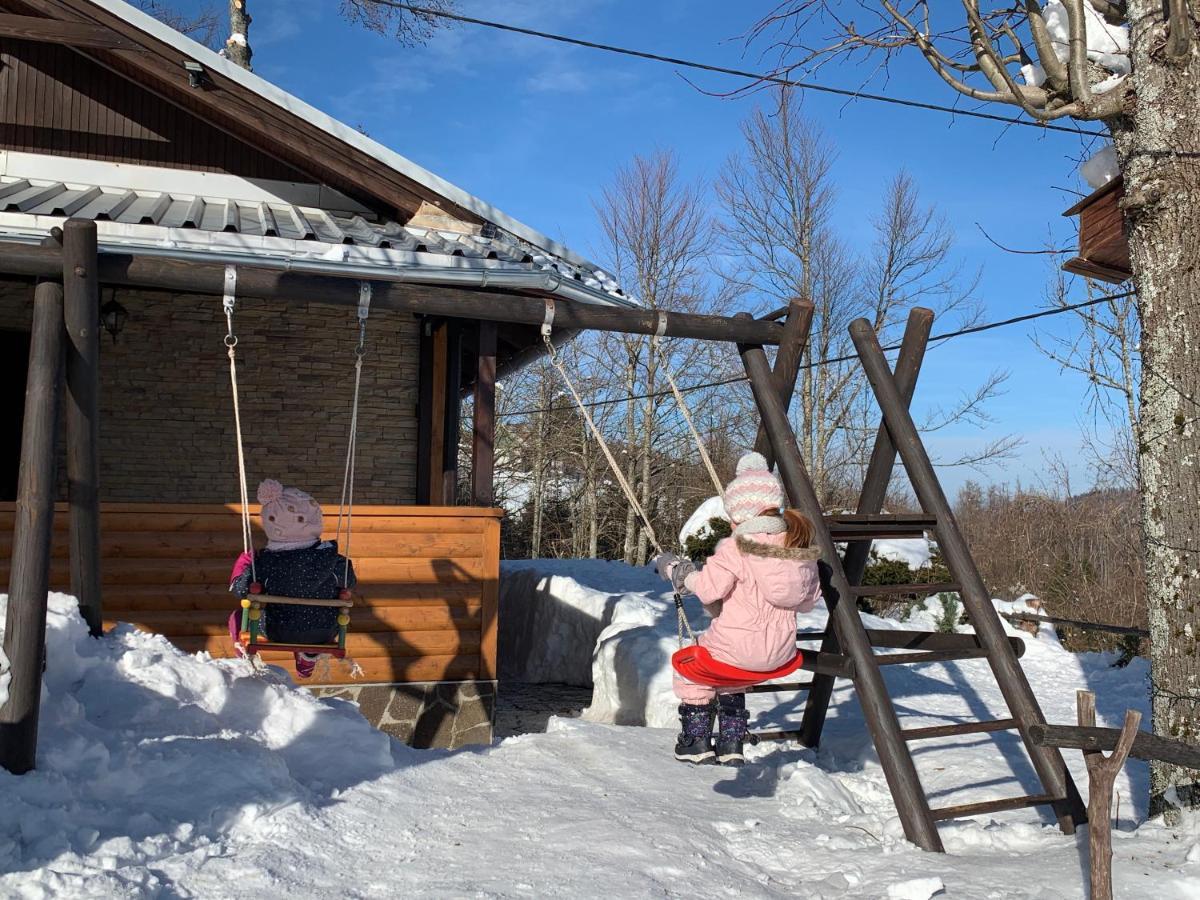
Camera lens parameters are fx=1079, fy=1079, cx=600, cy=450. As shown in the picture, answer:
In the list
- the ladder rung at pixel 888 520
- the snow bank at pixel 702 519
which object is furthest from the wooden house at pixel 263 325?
the snow bank at pixel 702 519

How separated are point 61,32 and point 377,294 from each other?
174 inches

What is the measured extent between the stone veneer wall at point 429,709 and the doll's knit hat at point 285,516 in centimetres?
203

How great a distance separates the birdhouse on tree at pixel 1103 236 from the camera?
19.6 ft

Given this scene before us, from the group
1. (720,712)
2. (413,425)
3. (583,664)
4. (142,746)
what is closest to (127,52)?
(413,425)

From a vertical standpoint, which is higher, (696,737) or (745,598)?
(745,598)

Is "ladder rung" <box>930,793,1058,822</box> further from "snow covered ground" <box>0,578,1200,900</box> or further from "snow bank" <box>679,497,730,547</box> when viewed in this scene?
"snow bank" <box>679,497,730,547</box>

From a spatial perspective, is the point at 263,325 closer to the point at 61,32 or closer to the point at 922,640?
the point at 61,32

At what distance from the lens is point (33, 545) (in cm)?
446

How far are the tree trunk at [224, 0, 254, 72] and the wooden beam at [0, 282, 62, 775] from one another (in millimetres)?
9551

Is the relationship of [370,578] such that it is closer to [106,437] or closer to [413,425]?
[413,425]

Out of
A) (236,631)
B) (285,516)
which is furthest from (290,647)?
(285,516)

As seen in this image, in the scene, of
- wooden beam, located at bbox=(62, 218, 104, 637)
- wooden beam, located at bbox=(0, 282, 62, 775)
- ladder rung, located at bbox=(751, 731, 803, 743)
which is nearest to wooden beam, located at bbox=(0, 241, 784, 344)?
wooden beam, located at bbox=(62, 218, 104, 637)

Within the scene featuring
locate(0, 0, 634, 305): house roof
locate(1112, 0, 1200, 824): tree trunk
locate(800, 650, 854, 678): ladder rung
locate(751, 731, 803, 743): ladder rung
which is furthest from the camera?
locate(0, 0, 634, 305): house roof

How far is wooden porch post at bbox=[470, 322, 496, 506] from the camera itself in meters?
8.02
